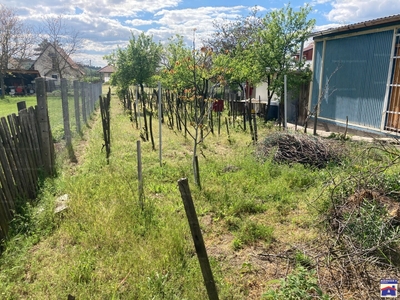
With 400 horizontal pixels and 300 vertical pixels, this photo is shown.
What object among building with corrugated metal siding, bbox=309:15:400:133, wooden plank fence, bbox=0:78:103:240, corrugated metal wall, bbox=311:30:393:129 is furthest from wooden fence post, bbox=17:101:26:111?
corrugated metal wall, bbox=311:30:393:129

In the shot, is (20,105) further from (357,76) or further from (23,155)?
(357,76)

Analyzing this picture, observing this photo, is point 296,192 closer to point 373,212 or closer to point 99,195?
point 373,212

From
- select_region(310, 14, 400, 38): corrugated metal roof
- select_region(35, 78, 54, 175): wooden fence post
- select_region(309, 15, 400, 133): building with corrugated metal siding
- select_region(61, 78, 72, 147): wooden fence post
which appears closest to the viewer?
select_region(35, 78, 54, 175): wooden fence post

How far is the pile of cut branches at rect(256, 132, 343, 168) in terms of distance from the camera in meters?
6.09

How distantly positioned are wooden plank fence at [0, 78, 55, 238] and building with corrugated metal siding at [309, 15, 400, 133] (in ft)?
22.6

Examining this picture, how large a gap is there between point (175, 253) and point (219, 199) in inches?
60.0

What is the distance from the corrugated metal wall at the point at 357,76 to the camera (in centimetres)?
834

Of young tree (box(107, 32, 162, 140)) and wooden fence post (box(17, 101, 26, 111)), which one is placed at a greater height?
young tree (box(107, 32, 162, 140))

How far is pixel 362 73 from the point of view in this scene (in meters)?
8.95

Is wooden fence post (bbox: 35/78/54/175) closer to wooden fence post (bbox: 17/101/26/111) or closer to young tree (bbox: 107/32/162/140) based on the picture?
wooden fence post (bbox: 17/101/26/111)

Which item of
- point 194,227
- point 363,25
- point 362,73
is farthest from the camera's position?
point 362,73

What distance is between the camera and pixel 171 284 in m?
2.65

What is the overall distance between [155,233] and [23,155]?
2.18 m

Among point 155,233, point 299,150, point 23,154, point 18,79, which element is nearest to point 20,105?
point 23,154
